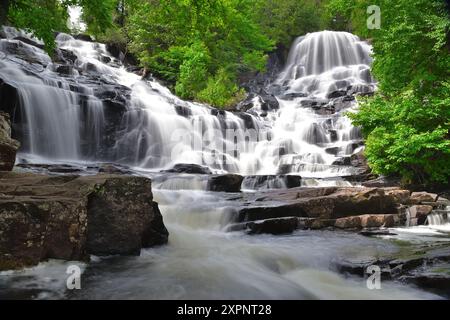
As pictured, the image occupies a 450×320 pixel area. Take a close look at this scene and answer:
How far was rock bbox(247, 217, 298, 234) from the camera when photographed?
7762 millimetres

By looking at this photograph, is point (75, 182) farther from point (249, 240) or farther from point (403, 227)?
point (403, 227)

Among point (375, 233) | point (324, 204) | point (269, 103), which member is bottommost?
point (375, 233)

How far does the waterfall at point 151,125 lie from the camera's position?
14.0 meters

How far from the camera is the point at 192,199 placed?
9516 millimetres

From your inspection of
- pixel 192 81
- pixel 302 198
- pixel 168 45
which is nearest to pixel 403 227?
pixel 302 198

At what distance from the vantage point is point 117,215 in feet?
18.1

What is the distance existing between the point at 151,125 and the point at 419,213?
11.0 m

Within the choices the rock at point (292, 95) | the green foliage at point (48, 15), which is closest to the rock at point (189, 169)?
the green foliage at point (48, 15)

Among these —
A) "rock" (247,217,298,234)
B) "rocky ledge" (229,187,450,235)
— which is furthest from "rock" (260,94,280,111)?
"rock" (247,217,298,234)

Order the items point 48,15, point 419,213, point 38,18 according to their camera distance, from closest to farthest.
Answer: point 38,18 < point 48,15 < point 419,213

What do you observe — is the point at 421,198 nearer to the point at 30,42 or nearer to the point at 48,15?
the point at 48,15

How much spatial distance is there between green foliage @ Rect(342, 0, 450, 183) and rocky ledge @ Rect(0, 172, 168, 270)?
8373 mm

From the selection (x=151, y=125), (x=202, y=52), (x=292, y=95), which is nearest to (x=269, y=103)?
(x=292, y=95)

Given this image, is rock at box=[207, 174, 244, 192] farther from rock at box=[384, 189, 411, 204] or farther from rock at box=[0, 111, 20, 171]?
rock at box=[0, 111, 20, 171]
